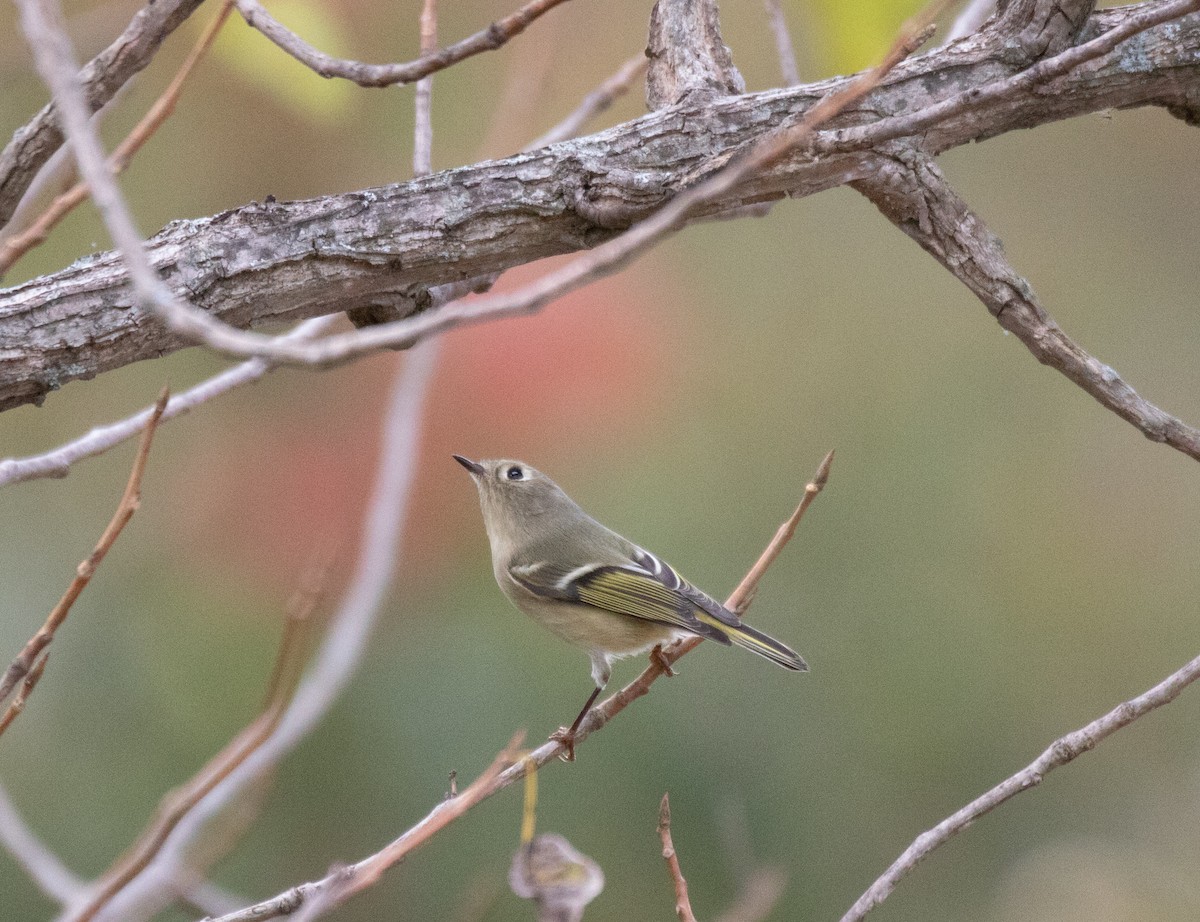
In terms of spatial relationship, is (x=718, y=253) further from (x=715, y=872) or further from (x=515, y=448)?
(x=715, y=872)

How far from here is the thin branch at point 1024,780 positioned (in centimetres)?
94

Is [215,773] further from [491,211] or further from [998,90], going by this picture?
[998,90]

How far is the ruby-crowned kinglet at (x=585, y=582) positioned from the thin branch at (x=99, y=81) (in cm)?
64

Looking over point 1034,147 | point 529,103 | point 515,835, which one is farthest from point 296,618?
point 1034,147

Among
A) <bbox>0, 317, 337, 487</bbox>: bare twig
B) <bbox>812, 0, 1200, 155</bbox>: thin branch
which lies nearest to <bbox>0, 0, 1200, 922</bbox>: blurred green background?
<bbox>0, 317, 337, 487</bbox>: bare twig

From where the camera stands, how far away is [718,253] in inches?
125

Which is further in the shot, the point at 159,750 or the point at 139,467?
the point at 159,750

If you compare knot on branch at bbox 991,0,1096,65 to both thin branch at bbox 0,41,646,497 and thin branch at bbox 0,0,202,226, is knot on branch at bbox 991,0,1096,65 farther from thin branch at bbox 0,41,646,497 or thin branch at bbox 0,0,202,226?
thin branch at bbox 0,0,202,226

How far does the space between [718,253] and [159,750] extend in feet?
5.73

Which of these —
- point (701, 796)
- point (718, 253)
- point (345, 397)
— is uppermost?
point (718, 253)

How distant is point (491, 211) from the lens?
4.06 feet

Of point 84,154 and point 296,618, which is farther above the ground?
point 84,154

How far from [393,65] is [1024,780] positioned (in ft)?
2.74

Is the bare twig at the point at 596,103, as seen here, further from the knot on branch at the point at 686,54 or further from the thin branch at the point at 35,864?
the thin branch at the point at 35,864
